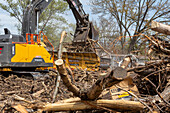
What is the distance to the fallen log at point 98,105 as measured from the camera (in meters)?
2.30

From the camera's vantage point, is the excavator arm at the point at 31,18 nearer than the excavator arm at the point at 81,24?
Yes

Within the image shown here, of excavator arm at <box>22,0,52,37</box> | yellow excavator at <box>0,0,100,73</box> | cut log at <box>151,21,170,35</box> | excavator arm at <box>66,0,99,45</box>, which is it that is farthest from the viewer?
excavator arm at <box>66,0,99,45</box>

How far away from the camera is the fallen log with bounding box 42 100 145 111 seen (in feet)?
7.54

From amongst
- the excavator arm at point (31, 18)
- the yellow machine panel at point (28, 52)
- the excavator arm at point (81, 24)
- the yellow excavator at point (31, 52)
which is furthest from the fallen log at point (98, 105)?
the excavator arm at point (81, 24)

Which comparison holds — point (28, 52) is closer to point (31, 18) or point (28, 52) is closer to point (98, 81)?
point (31, 18)

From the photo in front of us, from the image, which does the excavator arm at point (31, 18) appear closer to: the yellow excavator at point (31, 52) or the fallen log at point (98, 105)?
the yellow excavator at point (31, 52)

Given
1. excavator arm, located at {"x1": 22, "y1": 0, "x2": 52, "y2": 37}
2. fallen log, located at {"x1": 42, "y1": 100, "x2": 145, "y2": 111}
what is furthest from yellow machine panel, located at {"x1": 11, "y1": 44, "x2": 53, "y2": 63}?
fallen log, located at {"x1": 42, "y1": 100, "x2": 145, "y2": 111}

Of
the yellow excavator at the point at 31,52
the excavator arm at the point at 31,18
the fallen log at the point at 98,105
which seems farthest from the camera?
the excavator arm at the point at 31,18

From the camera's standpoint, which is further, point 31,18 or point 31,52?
point 31,18

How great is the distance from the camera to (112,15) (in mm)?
20594

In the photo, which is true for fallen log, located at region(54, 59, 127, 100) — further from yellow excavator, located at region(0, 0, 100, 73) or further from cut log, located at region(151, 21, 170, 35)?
yellow excavator, located at region(0, 0, 100, 73)

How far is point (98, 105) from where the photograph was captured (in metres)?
2.36

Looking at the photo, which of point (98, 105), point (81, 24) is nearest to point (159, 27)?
point (98, 105)

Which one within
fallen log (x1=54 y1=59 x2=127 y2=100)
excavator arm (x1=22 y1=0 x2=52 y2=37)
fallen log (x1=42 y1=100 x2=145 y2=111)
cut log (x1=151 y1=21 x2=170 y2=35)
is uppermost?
excavator arm (x1=22 y1=0 x2=52 y2=37)
